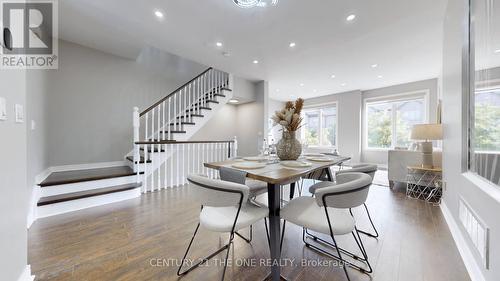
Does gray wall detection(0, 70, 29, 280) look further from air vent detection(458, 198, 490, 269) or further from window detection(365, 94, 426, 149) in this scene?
window detection(365, 94, 426, 149)

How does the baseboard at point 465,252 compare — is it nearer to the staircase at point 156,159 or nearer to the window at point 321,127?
the staircase at point 156,159

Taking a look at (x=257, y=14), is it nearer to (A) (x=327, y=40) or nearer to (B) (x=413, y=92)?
(A) (x=327, y=40)

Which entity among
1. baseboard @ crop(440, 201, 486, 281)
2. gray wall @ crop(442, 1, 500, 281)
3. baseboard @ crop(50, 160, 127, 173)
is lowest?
baseboard @ crop(440, 201, 486, 281)

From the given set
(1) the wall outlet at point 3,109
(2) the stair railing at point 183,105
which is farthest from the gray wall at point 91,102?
(1) the wall outlet at point 3,109

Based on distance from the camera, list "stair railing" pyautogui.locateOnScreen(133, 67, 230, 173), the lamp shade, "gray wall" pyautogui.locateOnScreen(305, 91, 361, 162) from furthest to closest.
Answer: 1. "gray wall" pyautogui.locateOnScreen(305, 91, 361, 162)
2. "stair railing" pyautogui.locateOnScreen(133, 67, 230, 173)
3. the lamp shade

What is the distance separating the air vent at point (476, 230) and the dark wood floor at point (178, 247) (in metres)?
0.25

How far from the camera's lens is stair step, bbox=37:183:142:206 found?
2290mm

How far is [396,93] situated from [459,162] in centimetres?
530

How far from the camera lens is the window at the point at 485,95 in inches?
46.9

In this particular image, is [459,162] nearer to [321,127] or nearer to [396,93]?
[396,93]

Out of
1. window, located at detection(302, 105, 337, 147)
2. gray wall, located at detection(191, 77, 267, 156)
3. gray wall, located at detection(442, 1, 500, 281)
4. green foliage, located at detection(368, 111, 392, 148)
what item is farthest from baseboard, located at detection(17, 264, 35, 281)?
green foliage, located at detection(368, 111, 392, 148)

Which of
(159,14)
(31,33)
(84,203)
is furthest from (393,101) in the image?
(31,33)

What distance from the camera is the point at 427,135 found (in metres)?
2.91

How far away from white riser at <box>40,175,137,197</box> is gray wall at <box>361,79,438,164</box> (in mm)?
7138
